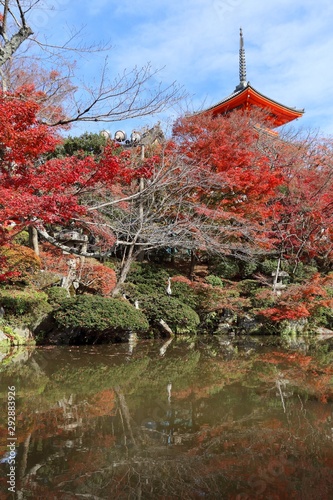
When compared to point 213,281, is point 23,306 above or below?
below

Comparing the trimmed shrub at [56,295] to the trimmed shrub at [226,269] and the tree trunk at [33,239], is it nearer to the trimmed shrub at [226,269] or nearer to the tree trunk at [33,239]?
the tree trunk at [33,239]

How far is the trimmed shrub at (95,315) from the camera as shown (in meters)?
8.57

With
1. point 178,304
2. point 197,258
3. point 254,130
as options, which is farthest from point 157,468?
point 254,130

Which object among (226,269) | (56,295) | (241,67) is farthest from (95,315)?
(241,67)

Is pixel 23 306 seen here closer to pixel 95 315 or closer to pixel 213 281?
pixel 95 315

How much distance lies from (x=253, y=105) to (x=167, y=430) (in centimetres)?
2151

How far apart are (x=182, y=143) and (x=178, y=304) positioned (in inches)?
229

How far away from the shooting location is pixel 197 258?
16359 millimetres

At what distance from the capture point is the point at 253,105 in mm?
22234

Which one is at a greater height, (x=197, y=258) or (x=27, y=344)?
(x=197, y=258)

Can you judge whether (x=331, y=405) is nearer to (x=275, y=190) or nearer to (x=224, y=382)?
(x=224, y=382)

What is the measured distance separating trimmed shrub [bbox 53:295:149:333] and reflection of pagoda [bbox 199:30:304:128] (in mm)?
14510

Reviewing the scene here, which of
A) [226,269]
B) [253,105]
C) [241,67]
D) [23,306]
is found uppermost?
[241,67]

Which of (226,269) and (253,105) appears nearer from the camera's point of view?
(226,269)
